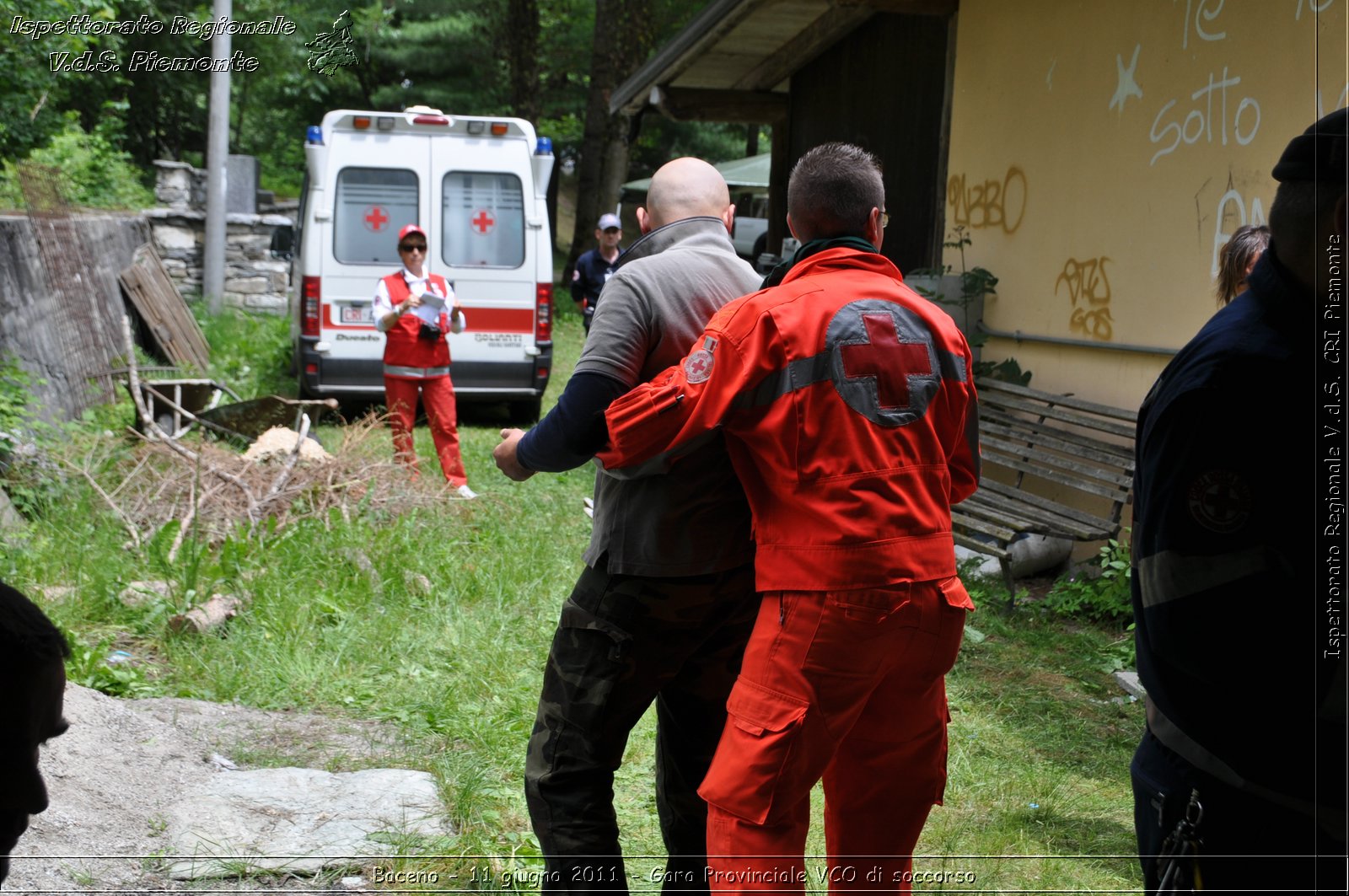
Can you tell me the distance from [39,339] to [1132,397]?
294 inches

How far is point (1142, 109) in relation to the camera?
21.8ft

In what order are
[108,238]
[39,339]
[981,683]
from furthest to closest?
[108,238]
[39,339]
[981,683]

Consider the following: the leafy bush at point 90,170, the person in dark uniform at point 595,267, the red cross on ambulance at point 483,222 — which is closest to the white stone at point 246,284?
the leafy bush at point 90,170

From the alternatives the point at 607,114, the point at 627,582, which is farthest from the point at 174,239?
the point at 627,582

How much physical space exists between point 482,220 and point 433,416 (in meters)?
3.34

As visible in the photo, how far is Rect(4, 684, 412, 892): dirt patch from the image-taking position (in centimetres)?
334

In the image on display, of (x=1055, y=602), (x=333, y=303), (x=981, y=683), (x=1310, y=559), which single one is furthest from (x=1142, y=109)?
(x=333, y=303)

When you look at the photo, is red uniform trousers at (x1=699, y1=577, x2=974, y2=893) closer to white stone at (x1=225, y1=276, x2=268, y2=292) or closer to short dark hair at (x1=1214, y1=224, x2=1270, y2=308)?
short dark hair at (x1=1214, y1=224, x2=1270, y2=308)

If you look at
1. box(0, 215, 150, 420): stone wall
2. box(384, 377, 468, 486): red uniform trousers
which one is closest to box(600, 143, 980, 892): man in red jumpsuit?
box(384, 377, 468, 486): red uniform trousers

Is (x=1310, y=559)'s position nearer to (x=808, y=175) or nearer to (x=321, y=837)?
(x=808, y=175)

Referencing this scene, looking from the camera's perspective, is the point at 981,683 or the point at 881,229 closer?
the point at 881,229

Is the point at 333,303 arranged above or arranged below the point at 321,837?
above

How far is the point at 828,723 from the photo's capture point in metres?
2.39

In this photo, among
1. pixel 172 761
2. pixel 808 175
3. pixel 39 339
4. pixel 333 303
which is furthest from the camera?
pixel 333 303
